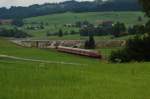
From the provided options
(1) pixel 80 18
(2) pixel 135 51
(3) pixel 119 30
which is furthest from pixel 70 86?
(1) pixel 80 18

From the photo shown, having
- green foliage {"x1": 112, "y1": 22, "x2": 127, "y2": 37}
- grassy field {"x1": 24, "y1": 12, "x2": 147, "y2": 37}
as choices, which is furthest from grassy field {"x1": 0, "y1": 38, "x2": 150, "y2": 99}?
grassy field {"x1": 24, "y1": 12, "x2": 147, "y2": 37}

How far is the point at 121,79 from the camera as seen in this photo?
1708 centimetres

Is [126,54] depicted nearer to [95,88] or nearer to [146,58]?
[146,58]

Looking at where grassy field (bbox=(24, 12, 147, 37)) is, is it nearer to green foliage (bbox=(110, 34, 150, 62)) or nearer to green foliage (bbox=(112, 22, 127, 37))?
green foliage (bbox=(112, 22, 127, 37))

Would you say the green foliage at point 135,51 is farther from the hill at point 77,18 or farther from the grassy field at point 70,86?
the hill at point 77,18

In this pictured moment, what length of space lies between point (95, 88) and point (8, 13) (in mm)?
177977

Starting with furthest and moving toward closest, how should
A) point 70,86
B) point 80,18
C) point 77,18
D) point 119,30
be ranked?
point 77,18 → point 80,18 → point 119,30 → point 70,86

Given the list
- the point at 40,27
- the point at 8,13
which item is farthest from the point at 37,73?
the point at 8,13

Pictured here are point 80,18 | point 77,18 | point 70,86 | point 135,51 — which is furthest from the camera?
point 77,18

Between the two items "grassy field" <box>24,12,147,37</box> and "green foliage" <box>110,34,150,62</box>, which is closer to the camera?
"green foliage" <box>110,34,150,62</box>

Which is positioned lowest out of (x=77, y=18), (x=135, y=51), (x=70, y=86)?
(x=77, y=18)

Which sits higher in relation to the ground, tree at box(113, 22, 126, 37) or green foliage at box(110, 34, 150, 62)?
green foliage at box(110, 34, 150, 62)

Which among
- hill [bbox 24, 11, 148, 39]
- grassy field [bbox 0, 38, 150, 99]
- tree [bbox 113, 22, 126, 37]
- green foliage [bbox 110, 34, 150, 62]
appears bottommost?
hill [bbox 24, 11, 148, 39]

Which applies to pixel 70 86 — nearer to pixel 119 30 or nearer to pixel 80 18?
pixel 119 30
